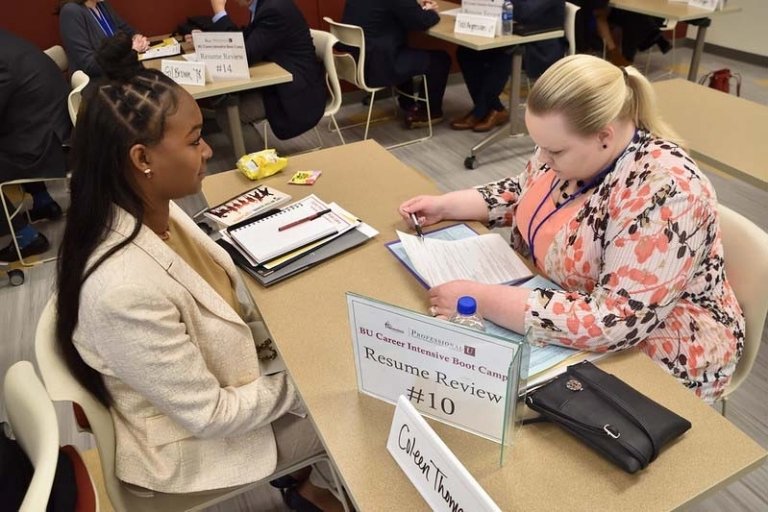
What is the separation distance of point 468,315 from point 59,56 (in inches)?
142

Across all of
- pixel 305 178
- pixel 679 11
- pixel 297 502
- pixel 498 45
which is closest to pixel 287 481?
pixel 297 502

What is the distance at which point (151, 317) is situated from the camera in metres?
0.95

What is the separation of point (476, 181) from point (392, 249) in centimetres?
215

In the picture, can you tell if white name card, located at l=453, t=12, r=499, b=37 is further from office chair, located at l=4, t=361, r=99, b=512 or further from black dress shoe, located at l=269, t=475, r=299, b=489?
office chair, located at l=4, t=361, r=99, b=512

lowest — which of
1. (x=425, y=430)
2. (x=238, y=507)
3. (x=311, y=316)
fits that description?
(x=238, y=507)

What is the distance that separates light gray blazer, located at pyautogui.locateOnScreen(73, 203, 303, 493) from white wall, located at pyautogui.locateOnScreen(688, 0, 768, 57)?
5639 millimetres

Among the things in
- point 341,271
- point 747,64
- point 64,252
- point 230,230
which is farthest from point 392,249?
point 747,64

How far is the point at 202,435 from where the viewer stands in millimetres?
1069

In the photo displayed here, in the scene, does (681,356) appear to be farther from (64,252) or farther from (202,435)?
(64,252)

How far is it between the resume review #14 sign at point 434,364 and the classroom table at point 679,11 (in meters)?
3.96

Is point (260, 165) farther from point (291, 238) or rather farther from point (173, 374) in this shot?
point (173, 374)

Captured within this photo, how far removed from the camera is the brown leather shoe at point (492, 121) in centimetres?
411

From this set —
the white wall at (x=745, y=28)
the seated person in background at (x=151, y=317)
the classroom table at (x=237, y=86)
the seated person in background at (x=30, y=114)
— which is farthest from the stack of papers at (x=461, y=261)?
the white wall at (x=745, y=28)

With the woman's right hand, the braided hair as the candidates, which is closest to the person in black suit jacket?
the woman's right hand
